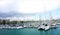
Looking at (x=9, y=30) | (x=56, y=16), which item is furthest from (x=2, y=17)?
(x=56, y=16)

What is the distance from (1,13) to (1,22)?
17 cm

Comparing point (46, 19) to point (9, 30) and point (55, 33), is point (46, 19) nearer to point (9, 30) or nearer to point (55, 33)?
point (55, 33)

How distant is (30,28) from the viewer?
2.06 m

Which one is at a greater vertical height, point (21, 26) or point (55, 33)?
point (21, 26)

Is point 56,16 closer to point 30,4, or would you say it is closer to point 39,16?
point 39,16

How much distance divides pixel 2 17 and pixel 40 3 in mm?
737

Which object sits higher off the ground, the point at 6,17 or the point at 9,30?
the point at 6,17

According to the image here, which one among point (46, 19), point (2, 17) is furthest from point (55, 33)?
point (2, 17)

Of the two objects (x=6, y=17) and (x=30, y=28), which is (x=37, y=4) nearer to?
(x=30, y=28)

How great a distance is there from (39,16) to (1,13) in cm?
69

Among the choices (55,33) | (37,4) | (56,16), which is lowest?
(55,33)

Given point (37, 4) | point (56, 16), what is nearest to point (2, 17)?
point (37, 4)

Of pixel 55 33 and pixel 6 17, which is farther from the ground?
pixel 6 17

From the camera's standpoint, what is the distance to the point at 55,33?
2031mm
